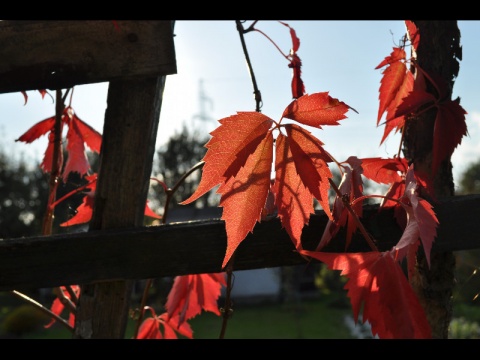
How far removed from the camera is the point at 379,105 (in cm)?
86

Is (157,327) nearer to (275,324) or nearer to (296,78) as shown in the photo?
(296,78)

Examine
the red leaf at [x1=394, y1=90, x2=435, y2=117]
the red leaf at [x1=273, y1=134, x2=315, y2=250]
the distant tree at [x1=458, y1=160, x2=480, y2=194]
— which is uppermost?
the distant tree at [x1=458, y1=160, x2=480, y2=194]

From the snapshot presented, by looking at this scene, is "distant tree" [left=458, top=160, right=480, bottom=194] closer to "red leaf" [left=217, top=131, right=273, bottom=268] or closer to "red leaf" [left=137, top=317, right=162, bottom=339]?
"red leaf" [left=137, top=317, right=162, bottom=339]

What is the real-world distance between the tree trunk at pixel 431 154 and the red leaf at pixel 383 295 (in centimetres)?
48

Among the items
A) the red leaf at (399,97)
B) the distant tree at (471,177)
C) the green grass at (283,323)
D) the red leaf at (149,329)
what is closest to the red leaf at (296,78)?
the red leaf at (399,97)

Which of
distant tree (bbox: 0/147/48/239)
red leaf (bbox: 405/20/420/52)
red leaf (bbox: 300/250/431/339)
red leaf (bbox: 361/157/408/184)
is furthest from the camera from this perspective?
distant tree (bbox: 0/147/48/239)

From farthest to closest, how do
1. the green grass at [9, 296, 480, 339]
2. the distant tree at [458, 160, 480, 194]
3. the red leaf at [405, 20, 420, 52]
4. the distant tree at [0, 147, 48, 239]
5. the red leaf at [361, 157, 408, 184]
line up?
1. the distant tree at [458, 160, 480, 194]
2. the distant tree at [0, 147, 48, 239]
3. the green grass at [9, 296, 480, 339]
4. the red leaf at [405, 20, 420, 52]
5. the red leaf at [361, 157, 408, 184]

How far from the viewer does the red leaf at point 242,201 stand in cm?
52

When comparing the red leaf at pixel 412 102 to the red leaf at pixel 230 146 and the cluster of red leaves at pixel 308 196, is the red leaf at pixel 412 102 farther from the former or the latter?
the red leaf at pixel 230 146

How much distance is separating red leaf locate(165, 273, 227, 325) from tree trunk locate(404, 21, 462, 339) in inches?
12.3

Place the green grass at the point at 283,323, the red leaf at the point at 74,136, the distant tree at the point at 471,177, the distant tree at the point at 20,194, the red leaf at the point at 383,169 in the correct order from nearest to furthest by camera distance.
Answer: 1. the red leaf at the point at 383,169
2. the red leaf at the point at 74,136
3. the green grass at the point at 283,323
4. the distant tree at the point at 20,194
5. the distant tree at the point at 471,177

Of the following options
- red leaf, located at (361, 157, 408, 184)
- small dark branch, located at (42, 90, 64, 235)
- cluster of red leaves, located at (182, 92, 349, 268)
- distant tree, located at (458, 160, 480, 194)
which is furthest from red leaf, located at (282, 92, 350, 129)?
distant tree, located at (458, 160, 480, 194)

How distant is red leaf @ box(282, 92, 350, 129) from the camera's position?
21.1 inches

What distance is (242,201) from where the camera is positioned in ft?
1.73
